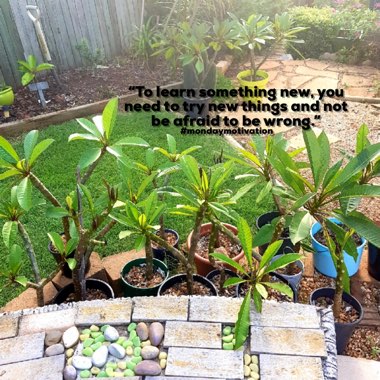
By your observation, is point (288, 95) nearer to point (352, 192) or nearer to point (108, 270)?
point (108, 270)

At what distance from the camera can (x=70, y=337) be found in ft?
5.98

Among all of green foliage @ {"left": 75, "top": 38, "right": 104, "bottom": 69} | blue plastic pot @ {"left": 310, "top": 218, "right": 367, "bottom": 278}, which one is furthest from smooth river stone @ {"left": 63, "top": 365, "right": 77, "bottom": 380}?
green foliage @ {"left": 75, "top": 38, "right": 104, "bottom": 69}

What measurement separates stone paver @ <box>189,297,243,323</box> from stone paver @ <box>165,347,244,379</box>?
161mm

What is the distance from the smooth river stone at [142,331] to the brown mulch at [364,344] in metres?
1.16

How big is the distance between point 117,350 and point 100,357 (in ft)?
0.24

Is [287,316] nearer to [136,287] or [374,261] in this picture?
[136,287]

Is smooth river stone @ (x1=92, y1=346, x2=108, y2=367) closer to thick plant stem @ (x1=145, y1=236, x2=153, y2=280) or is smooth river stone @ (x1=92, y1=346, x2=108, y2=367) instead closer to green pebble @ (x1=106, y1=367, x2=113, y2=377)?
green pebble @ (x1=106, y1=367, x2=113, y2=377)

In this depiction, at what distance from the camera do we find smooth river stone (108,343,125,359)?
5.76ft

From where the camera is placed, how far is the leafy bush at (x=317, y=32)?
21.9 ft

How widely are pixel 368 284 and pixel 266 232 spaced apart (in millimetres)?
1170

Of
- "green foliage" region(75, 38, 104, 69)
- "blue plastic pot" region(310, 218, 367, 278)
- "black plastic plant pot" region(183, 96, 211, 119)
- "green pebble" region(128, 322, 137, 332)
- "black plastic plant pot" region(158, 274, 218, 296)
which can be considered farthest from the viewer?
"green foliage" region(75, 38, 104, 69)

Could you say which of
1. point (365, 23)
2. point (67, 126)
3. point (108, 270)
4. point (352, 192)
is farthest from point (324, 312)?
point (365, 23)

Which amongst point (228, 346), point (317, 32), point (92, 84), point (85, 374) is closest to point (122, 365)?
point (85, 374)

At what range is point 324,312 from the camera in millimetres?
1924
